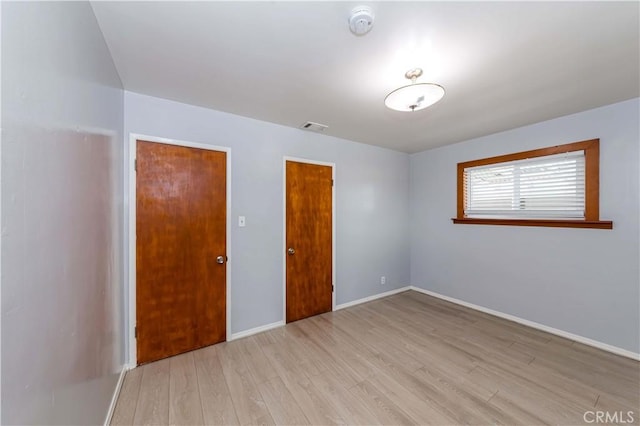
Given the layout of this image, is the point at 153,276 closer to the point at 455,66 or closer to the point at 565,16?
the point at 455,66

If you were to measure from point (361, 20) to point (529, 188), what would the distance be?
3008 mm

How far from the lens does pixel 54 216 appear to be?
95 centimetres

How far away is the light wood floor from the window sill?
1.23 metres

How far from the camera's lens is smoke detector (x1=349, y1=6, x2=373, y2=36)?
1292mm

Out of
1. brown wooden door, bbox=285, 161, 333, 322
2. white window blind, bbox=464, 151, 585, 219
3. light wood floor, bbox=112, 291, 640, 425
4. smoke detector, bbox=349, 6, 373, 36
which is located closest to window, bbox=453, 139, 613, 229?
white window blind, bbox=464, 151, 585, 219

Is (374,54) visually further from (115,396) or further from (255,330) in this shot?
(115,396)

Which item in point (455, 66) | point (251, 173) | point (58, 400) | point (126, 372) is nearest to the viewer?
point (58, 400)

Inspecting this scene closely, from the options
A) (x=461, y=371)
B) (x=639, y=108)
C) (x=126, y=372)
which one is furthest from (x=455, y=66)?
(x=126, y=372)

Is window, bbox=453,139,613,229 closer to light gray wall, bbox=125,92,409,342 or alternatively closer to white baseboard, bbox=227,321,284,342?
light gray wall, bbox=125,92,409,342

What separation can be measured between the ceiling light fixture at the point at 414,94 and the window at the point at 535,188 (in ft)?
6.76

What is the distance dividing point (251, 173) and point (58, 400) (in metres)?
2.18

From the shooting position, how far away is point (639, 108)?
228cm

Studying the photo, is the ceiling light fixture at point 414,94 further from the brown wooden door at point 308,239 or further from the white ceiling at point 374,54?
the brown wooden door at point 308,239

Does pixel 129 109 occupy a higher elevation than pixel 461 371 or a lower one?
higher
